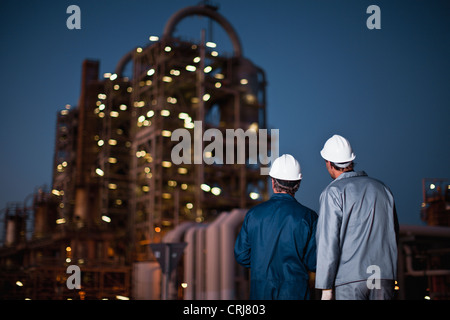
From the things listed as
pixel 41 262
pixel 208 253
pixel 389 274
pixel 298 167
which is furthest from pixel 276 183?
pixel 41 262

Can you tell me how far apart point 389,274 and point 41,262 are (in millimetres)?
31832

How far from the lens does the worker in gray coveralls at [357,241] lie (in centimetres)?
421

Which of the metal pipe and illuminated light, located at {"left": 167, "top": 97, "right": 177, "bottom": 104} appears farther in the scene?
illuminated light, located at {"left": 167, "top": 97, "right": 177, "bottom": 104}

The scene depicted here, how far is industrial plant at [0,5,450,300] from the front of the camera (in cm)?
2881

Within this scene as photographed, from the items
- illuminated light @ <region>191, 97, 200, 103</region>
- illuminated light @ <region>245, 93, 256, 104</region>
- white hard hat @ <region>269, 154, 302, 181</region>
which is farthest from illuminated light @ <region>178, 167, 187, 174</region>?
white hard hat @ <region>269, 154, 302, 181</region>

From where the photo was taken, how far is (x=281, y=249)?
4.77 metres

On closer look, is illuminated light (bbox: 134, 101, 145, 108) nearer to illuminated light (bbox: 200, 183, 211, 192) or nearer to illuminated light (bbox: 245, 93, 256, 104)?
illuminated light (bbox: 245, 93, 256, 104)

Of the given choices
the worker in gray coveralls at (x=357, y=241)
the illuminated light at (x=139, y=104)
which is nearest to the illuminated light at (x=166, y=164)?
the illuminated light at (x=139, y=104)

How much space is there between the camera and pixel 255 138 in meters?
38.4

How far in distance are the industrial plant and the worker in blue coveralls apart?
18.7 meters

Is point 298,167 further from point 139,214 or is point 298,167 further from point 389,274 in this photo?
point 139,214

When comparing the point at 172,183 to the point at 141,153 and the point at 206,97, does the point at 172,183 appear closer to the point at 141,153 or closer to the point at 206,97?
the point at 141,153

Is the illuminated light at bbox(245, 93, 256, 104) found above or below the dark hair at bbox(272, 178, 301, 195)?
above

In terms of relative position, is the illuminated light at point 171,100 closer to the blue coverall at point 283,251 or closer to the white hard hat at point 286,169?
the white hard hat at point 286,169
